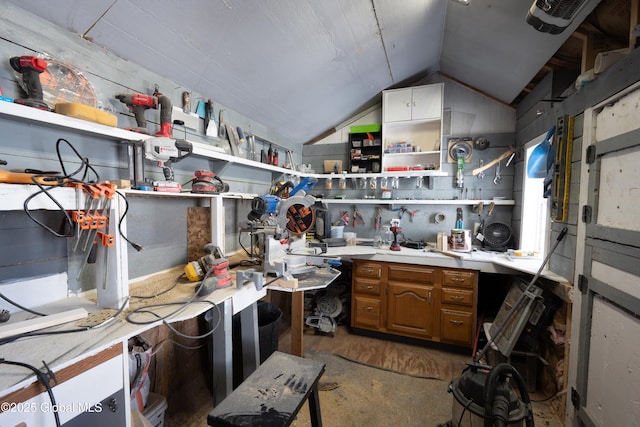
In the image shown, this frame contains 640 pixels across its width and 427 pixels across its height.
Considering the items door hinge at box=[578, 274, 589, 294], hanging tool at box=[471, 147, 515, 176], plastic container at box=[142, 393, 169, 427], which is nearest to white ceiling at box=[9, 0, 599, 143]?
hanging tool at box=[471, 147, 515, 176]

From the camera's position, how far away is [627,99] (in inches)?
49.5

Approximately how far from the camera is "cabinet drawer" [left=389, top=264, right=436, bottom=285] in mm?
2527

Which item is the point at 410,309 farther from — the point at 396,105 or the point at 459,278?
the point at 396,105

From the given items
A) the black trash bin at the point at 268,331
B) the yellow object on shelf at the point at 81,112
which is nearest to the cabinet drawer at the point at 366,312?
the black trash bin at the point at 268,331

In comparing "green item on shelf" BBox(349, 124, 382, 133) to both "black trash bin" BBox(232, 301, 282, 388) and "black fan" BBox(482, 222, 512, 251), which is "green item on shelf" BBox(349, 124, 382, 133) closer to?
"black fan" BBox(482, 222, 512, 251)

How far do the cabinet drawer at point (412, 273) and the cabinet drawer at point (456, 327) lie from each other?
33 centimetres

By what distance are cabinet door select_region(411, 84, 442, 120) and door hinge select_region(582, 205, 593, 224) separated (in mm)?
1684

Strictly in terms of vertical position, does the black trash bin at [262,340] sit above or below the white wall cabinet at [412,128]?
below

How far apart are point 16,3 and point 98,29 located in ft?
0.86

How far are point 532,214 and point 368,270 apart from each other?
5.48 feet

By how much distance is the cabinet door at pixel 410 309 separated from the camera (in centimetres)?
254

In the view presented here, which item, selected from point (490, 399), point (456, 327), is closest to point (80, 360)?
point (490, 399)

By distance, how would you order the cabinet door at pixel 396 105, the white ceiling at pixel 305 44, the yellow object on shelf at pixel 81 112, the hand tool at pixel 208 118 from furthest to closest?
the cabinet door at pixel 396 105 < the hand tool at pixel 208 118 < the white ceiling at pixel 305 44 < the yellow object on shelf at pixel 81 112

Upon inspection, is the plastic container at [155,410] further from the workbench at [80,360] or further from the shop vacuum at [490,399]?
the shop vacuum at [490,399]
